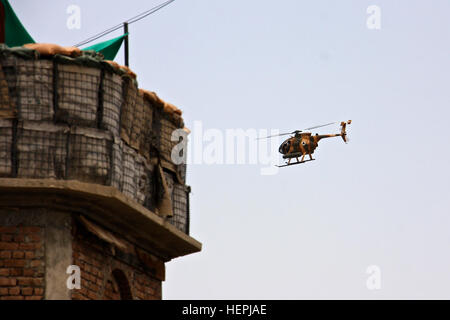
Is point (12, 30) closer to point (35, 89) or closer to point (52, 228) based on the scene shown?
point (35, 89)

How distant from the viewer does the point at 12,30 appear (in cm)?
2378

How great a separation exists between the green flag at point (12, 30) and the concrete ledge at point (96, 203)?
14.0 feet

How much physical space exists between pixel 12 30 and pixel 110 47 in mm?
2529

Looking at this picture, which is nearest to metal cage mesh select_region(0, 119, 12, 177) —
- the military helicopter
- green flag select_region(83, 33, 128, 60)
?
green flag select_region(83, 33, 128, 60)

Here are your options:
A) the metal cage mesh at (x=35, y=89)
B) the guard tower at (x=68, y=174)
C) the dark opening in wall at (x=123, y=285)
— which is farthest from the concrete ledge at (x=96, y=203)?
the metal cage mesh at (x=35, y=89)

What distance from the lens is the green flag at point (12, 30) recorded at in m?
23.8

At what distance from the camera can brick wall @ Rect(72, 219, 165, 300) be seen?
828 inches

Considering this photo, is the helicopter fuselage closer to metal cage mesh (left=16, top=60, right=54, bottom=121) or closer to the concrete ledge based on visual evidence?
the concrete ledge

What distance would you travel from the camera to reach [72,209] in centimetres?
2084

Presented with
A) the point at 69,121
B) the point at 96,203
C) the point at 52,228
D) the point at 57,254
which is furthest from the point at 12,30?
the point at 57,254

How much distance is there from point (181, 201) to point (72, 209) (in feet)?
10.7

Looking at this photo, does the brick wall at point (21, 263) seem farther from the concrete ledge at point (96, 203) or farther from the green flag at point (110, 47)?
the green flag at point (110, 47)
